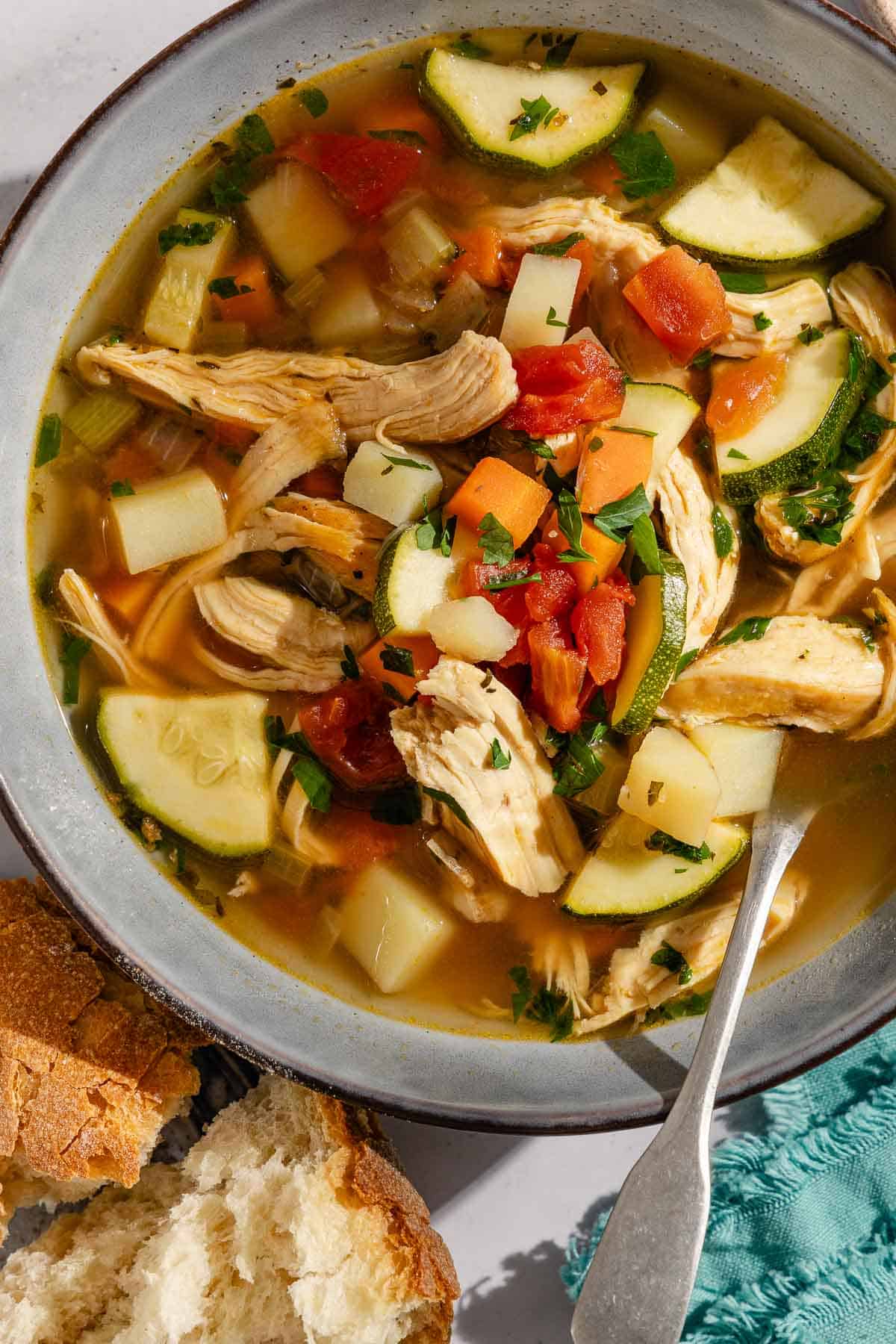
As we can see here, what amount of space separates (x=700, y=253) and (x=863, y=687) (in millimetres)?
1050

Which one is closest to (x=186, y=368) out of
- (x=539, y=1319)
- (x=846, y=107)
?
(x=846, y=107)

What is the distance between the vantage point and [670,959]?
283 cm

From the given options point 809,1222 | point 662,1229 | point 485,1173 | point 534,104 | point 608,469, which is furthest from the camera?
point 485,1173

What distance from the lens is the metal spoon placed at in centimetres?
258

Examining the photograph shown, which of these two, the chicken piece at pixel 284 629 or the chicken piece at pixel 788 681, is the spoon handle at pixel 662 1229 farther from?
the chicken piece at pixel 284 629

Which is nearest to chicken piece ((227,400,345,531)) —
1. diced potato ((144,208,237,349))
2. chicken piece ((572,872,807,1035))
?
diced potato ((144,208,237,349))

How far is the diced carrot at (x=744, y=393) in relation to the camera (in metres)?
2.79

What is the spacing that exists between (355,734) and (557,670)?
51 cm

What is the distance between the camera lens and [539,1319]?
3.23 metres

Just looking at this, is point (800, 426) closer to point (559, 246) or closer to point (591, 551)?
point (591, 551)

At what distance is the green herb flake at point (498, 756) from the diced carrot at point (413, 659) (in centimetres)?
22

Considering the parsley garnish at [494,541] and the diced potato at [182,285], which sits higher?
the diced potato at [182,285]

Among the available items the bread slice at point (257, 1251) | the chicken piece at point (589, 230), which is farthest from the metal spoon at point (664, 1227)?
the chicken piece at point (589, 230)

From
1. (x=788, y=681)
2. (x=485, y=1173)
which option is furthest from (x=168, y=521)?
(x=485, y=1173)
